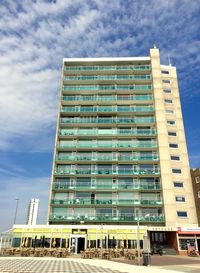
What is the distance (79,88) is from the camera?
59.0 meters

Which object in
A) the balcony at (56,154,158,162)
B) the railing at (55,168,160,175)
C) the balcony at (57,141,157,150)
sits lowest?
the railing at (55,168,160,175)

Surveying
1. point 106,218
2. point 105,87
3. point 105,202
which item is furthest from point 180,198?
point 105,87

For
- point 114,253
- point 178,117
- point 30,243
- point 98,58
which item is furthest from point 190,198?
point 98,58

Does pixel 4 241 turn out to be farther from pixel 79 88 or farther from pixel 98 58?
pixel 98 58

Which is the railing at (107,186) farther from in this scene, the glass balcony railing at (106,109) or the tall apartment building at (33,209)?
the tall apartment building at (33,209)

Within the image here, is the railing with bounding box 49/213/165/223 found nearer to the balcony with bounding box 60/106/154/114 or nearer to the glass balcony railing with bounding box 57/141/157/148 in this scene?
the glass balcony railing with bounding box 57/141/157/148

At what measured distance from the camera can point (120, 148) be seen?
173 ft

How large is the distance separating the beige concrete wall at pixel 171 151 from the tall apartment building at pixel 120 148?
0.57 ft

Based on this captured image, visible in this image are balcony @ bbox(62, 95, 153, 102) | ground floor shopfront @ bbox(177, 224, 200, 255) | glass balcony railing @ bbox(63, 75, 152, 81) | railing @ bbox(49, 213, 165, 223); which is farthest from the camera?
glass balcony railing @ bbox(63, 75, 152, 81)

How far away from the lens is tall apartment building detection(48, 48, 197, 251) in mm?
46938

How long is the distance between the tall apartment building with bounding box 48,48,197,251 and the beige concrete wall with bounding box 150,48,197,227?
174 mm

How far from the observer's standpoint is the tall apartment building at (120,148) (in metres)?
46.9

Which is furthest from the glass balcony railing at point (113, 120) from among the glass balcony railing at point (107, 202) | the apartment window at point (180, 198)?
the glass balcony railing at point (107, 202)

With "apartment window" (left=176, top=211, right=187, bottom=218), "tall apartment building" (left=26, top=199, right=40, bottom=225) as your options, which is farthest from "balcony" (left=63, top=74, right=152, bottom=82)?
"tall apartment building" (left=26, top=199, right=40, bottom=225)
